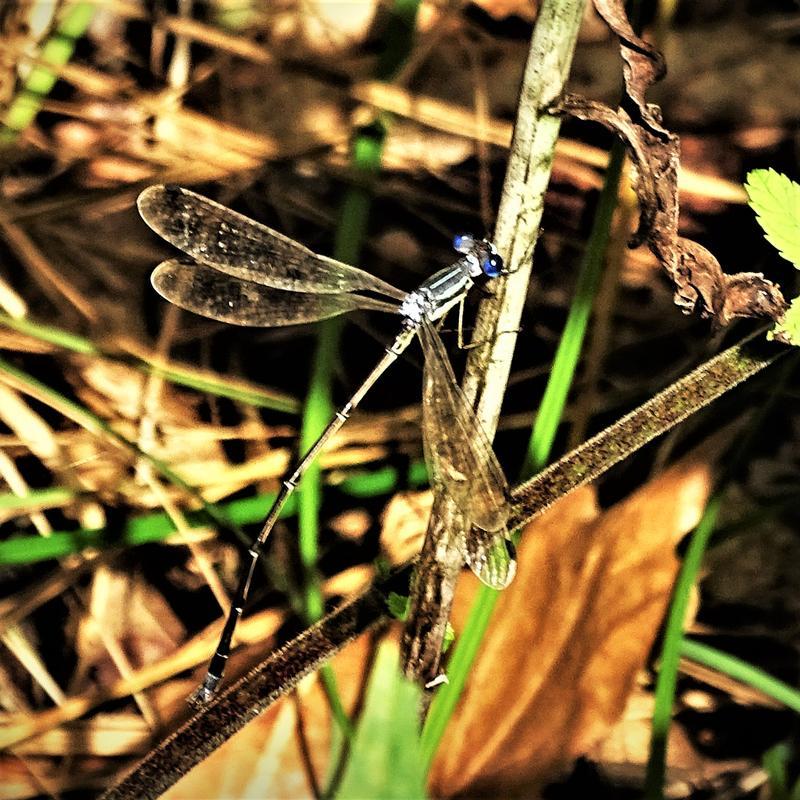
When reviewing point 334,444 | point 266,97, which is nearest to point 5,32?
point 266,97

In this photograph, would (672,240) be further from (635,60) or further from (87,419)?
(87,419)

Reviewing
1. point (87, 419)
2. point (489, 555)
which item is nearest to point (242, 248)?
point (87, 419)

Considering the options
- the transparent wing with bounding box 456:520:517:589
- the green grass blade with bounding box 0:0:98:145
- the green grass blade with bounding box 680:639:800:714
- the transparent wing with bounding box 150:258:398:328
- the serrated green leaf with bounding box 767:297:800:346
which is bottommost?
the green grass blade with bounding box 680:639:800:714

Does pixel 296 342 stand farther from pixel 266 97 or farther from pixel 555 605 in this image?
pixel 555 605

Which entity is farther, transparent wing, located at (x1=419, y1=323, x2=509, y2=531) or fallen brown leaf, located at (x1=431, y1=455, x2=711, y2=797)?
fallen brown leaf, located at (x1=431, y1=455, x2=711, y2=797)

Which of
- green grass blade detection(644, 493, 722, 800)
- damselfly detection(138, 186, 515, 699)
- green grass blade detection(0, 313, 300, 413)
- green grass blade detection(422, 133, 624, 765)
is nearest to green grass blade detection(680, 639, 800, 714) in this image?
→ green grass blade detection(644, 493, 722, 800)

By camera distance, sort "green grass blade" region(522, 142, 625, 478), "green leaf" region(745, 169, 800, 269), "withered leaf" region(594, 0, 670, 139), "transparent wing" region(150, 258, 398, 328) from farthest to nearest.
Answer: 1. "transparent wing" region(150, 258, 398, 328)
2. "green grass blade" region(522, 142, 625, 478)
3. "green leaf" region(745, 169, 800, 269)
4. "withered leaf" region(594, 0, 670, 139)

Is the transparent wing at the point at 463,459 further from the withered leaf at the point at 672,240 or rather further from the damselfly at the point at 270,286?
the withered leaf at the point at 672,240

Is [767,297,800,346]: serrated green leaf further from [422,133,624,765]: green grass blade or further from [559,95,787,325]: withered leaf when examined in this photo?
[422,133,624,765]: green grass blade
